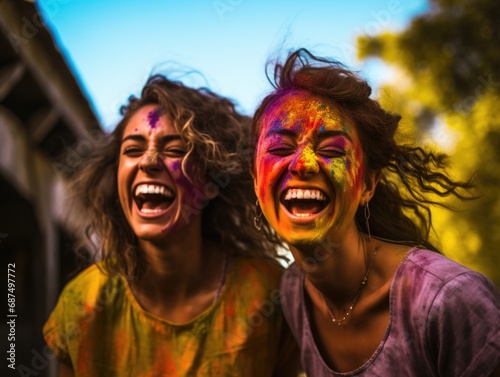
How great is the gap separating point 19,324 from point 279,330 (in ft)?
13.6

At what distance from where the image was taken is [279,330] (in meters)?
3.33

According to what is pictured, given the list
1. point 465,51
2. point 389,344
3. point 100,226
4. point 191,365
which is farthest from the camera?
point 465,51

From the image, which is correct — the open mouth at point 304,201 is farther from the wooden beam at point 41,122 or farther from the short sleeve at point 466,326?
the wooden beam at point 41,122

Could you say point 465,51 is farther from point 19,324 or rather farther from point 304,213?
point 304,213

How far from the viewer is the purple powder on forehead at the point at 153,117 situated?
3.39 metres

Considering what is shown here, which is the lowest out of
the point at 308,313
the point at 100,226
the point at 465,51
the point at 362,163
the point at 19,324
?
the point at 19,324

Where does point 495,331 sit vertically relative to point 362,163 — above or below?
below

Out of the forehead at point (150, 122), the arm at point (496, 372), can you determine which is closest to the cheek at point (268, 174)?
the forehead at point (150, 122)

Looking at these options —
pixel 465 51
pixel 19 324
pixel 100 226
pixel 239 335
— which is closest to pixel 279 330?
pixel 239 335

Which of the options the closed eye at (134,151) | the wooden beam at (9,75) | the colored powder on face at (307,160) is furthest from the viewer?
the wooden beam at (9,75)

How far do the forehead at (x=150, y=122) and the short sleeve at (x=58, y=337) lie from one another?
3.24 feet

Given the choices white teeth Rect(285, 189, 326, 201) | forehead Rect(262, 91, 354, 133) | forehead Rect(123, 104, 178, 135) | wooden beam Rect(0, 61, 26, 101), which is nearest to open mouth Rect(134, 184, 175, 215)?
forehead Rect(123, 104, 178, 135)

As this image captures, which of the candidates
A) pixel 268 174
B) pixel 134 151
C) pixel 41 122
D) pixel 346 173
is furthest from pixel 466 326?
pixel 41 122

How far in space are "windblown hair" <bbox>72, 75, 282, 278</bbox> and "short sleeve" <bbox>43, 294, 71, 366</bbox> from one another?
350mm
